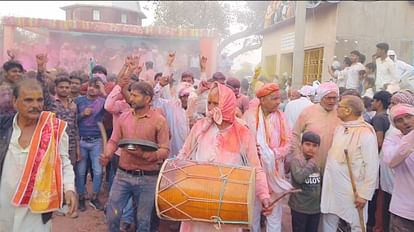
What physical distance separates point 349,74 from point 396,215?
536cm

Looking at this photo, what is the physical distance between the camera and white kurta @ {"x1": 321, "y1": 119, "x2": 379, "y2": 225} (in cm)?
405

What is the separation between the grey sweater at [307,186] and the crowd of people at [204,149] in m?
0.01

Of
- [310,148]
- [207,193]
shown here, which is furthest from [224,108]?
[310,148]

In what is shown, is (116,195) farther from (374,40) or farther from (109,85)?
(374,40)

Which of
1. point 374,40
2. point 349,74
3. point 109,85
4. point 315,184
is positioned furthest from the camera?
point 374,40

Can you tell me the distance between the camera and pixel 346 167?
4164mm

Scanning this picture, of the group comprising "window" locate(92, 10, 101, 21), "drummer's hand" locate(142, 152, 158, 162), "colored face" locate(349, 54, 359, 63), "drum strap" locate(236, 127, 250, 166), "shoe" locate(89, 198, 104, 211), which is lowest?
"shoe" locate(89, 198, 104, 211)

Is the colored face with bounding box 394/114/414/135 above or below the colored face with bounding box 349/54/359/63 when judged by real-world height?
below

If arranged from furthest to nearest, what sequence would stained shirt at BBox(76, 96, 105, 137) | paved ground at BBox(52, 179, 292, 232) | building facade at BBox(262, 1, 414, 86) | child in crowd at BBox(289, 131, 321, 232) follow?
1. building facade at BBox(262, 1, 414, 86)
2. stained shirt at BBox(76, 96, 105, 137)
3. paved ground at BBox(52, 179, 292, 232)
4. child in crowd at BBox(289, 131, 321, 232)

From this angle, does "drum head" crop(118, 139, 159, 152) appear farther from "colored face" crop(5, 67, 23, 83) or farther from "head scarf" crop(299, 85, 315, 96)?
"head scarf" crop(299, 85, 315, 96)

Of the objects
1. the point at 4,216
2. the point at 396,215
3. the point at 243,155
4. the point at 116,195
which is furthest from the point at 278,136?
the point at 4,216

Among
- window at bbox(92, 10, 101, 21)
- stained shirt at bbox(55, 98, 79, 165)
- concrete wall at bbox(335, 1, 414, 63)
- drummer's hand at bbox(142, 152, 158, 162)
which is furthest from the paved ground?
window at bbox(92, 10, 101, 21)

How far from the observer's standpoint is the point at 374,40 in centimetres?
1052

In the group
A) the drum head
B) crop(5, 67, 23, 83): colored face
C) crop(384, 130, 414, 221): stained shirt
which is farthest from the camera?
crop(5, 67, 23, 83): colored face
